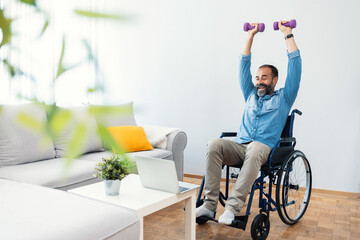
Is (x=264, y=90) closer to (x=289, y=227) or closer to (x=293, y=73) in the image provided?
(x=293, y=73)

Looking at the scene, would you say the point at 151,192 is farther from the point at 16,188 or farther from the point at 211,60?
the point at 211,60

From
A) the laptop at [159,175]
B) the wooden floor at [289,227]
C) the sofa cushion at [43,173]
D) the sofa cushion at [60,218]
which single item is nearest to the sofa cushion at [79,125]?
the sofa cushion at [60,218]

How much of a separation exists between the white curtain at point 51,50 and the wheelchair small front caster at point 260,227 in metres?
2.05

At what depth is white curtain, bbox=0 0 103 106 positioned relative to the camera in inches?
7.2

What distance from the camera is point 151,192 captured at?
1.95 metres

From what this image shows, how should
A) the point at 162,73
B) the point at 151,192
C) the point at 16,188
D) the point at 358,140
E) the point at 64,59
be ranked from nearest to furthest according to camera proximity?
the point at 64,59 < the point at 16,188 < the point at 151,192 < the point at 358,140 < the point at 162,73

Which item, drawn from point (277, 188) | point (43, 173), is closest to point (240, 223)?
point (277, 188)

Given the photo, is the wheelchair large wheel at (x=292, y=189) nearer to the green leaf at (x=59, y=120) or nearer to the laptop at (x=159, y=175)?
the laptop at (x=159, y=175)

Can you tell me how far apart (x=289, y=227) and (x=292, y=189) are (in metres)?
0.46

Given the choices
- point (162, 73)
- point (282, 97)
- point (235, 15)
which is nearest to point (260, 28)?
point (282, 97)

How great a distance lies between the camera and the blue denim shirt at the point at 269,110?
2.35 m

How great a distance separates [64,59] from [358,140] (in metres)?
3.40

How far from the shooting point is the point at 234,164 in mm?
2387

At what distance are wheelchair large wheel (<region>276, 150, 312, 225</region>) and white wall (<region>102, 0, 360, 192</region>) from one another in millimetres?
146
